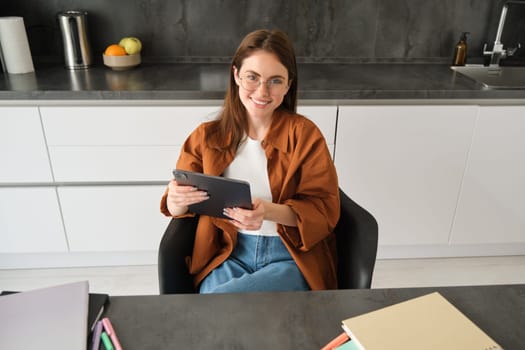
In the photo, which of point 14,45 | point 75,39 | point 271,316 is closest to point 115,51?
point 75,39

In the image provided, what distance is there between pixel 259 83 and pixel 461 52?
5.23 ft

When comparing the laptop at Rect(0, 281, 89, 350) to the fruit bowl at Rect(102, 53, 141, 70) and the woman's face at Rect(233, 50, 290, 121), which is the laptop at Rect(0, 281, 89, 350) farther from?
the fruit bowl at Rect(102, 53, 141, 70)

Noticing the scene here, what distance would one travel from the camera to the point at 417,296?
88 cm

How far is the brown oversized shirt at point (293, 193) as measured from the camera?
124cm

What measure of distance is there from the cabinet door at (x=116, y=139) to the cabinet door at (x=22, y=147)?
0.04 meters

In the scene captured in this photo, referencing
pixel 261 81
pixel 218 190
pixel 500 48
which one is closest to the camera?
pixel 218 190

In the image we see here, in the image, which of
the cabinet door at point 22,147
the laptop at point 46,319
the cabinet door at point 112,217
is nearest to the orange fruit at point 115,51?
the cabinet door at point 22,147

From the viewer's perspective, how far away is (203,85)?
1.93m

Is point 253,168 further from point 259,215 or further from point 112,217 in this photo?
point 112,217

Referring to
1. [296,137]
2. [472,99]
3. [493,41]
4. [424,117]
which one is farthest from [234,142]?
[493,41]

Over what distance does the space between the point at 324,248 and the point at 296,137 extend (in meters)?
0.33

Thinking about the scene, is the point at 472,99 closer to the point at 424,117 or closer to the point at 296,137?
the point at 424,117

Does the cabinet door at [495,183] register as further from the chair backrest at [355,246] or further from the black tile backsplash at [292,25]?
the chair backrest at [355,246]

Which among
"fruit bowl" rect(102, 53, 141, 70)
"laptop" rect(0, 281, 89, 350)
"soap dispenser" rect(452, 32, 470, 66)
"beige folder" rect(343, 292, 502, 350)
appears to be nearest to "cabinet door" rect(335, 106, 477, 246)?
"soap dispenser" rect(452, 32, 470, 66)
